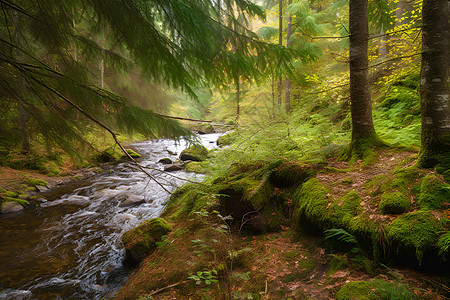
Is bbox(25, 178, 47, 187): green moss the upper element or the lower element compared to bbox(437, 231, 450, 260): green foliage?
lower

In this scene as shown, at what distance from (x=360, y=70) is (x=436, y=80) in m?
1.22

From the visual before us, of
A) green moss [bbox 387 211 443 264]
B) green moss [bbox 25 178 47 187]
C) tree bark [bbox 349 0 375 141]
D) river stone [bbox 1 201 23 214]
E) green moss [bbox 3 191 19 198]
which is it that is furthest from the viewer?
green moss [bbox 25 178 47 187]

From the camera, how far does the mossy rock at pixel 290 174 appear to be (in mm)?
3887

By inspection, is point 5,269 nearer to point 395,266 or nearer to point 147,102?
point 147,102

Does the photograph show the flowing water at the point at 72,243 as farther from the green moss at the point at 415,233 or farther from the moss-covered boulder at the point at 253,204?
the green moss at the point at 415,233

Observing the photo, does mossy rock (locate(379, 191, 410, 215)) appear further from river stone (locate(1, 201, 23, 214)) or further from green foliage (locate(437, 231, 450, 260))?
river stone (locate(1, 201, 23, 214))

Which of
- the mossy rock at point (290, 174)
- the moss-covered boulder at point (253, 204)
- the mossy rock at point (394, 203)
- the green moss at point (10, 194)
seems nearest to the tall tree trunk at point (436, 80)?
the mossy rock at point (394, 203)

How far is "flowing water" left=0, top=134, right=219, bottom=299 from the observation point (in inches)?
146

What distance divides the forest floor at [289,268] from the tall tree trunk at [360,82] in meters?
0.35

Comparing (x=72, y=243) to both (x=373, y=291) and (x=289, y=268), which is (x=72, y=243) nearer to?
(x=289, y=268)

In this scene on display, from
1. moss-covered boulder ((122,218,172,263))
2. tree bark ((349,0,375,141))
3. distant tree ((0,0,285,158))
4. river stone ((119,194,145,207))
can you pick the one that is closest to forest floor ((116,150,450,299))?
moss-covered boulder ((122,218,172,263))

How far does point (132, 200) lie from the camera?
23.7ft

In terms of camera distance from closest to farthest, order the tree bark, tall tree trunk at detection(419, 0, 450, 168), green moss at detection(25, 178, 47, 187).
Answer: tall tree trunk at detection(419, 0, 450, 168)
the tree bark
green moss at detection(25, 178, 47, 187)

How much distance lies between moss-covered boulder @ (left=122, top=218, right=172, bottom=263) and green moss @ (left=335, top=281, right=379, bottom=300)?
11.1 ft
